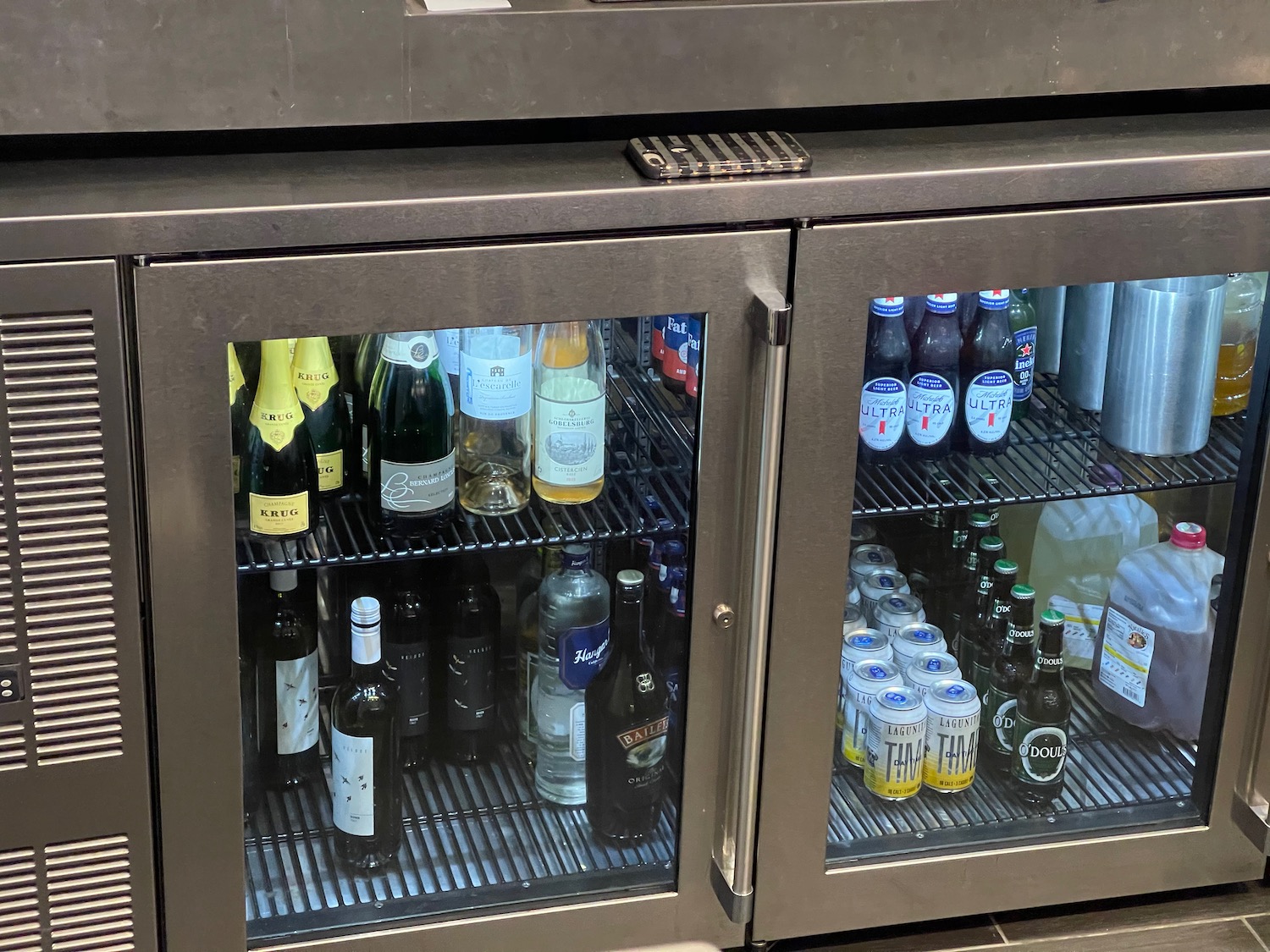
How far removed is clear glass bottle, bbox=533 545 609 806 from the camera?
1816 millimetres

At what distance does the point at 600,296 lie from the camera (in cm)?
149

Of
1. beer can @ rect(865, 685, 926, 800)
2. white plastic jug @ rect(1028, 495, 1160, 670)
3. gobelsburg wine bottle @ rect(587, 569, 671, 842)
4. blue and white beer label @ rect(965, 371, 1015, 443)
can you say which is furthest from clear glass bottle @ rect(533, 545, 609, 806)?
white plastic jug @ rect(1028, 495, 1160, 670)

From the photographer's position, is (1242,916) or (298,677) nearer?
(298,677)

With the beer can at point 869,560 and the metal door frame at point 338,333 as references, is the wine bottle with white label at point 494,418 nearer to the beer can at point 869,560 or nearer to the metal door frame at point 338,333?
the metal door frame at point 338,333

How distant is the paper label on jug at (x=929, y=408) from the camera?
181 centimetres

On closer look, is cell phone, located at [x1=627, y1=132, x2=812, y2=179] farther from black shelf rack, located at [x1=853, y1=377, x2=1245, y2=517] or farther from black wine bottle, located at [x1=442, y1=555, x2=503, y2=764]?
black wine bottle, located at [x1=442, y1=555, x2=503, y2=764]

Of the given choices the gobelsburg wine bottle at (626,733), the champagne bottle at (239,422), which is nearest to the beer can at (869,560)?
the gobelsburg wine bottle at (626,733)

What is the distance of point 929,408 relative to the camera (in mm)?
1814

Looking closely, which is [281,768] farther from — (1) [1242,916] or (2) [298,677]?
(1) [1242,916]

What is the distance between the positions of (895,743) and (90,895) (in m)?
0.93

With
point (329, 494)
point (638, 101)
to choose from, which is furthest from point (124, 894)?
point (638, 101)

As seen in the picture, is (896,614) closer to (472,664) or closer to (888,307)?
(888,307)

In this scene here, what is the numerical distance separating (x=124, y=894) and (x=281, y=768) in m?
0.23

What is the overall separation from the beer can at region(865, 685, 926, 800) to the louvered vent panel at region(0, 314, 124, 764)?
2.87 feet
